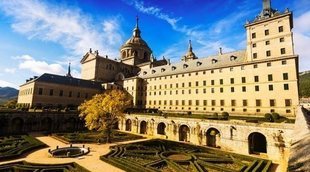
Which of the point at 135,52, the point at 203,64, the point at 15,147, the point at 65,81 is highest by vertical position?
the point at 135,52

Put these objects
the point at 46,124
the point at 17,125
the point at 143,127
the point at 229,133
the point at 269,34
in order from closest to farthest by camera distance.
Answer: the point at 229,133, the point at 269,34, the point at 17,125, the point at 46,124, the point at 143,127

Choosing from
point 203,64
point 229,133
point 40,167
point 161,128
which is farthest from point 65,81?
point 229,133

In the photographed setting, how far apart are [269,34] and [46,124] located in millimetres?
57459

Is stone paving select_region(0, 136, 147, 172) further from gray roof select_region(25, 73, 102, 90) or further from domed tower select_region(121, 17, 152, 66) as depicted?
domed tower select_region(121, 17, 152, 66)

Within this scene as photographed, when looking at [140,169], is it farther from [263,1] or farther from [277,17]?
[263,1]

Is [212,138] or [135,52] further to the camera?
[135,52]

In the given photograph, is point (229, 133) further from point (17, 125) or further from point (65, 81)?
point (65, 81)

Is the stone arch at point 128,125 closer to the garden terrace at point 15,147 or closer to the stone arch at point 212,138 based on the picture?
the stone arch at point 212,138

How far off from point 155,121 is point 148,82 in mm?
25613

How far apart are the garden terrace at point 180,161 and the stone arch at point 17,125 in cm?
2612

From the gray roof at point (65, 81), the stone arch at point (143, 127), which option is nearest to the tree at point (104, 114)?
the stone arch at point (143, 127)

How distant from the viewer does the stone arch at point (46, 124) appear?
153 ft

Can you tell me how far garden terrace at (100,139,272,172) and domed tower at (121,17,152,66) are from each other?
58507 mm

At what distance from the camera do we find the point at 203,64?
55594 millimetres
